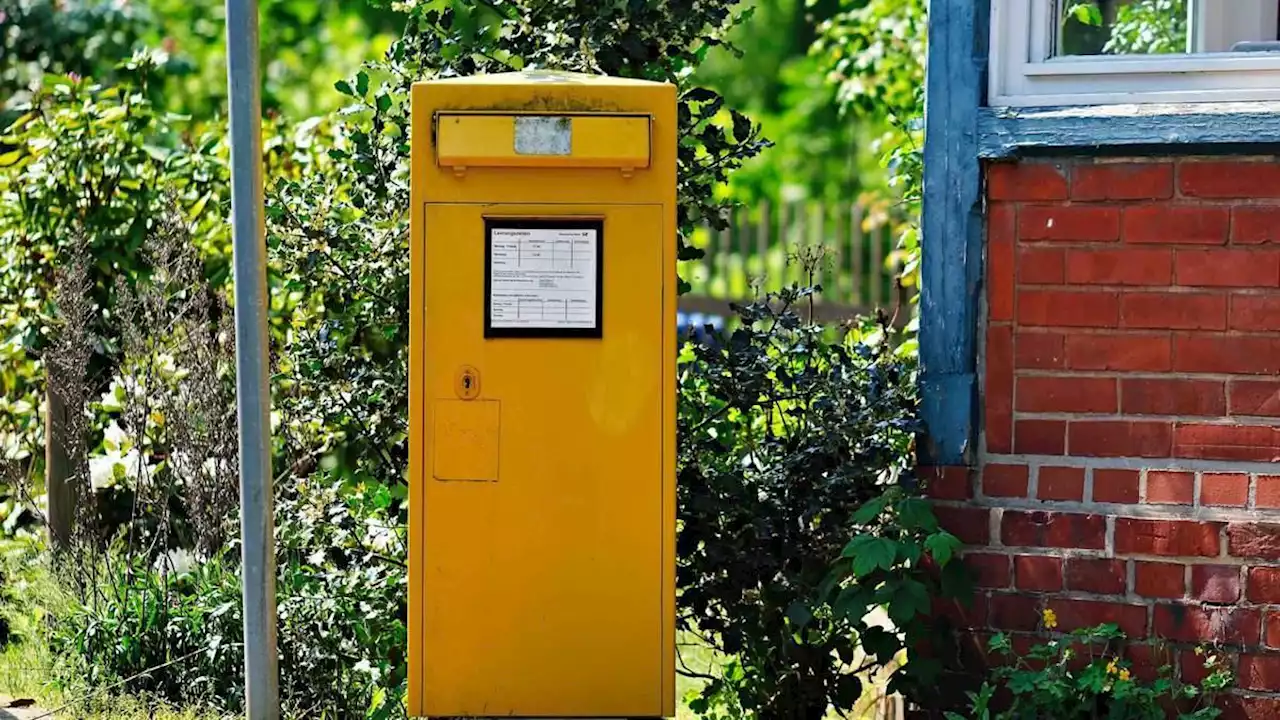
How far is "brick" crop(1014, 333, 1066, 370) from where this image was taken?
4004mm

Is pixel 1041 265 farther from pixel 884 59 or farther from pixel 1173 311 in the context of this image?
pixel 884 59

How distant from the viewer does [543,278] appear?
11.7 feet

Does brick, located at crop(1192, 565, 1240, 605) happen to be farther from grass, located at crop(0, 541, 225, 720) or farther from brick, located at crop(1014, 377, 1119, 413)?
grass, located at crop(0, 541, 225, 720)

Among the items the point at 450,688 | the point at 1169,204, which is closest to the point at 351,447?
the point at 450,688

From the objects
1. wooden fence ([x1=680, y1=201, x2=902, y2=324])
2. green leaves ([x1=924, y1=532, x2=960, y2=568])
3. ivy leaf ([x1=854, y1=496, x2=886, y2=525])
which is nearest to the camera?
green leaves ([x1=924, y1=532, x2=960, y2=568])

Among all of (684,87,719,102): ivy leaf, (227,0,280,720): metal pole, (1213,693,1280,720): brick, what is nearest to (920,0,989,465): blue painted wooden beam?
(684,87,719,102): ivy leaf

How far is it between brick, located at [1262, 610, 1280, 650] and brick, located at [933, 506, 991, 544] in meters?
0.70

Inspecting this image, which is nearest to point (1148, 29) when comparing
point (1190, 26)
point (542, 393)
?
point (1190, 26)

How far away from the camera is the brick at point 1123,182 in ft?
12.9

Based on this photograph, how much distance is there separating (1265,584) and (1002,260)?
3.37 ft

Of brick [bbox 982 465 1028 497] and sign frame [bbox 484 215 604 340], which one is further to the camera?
brick [bbox 982 465 1028 497]

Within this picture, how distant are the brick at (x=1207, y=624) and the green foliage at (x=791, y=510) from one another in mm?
550

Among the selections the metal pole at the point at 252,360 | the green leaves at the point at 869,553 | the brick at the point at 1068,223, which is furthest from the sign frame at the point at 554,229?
the brick at the point at 1068,223

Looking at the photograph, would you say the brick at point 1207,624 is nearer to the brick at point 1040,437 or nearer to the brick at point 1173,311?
→ the brick at point 1040,437
